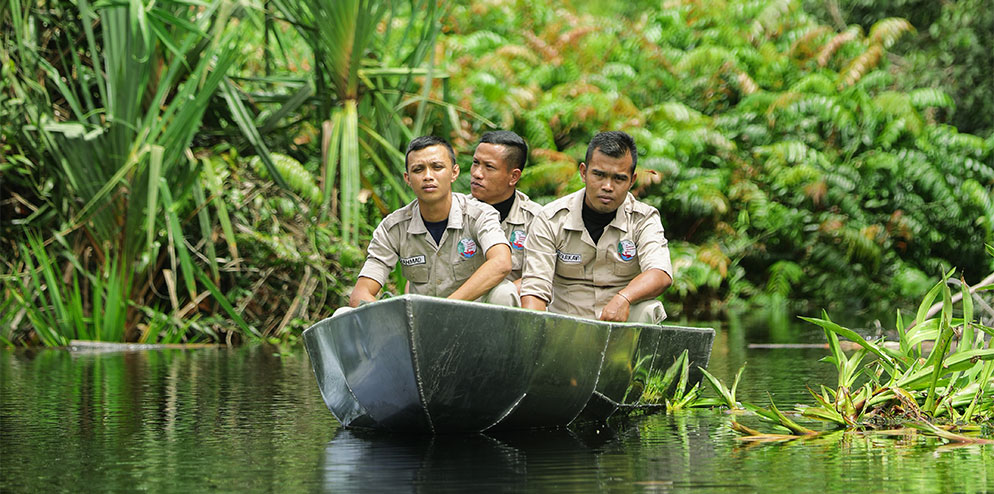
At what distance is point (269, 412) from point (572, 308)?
135cm

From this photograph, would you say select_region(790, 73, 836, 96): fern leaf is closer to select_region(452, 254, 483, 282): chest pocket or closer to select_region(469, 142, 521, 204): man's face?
select_region(469, 142, 521, 204): man's face

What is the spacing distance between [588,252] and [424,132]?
5.62 meters

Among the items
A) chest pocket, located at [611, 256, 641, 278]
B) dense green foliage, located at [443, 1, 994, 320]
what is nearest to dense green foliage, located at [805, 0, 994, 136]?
dense green foliage, located at [443, 1, 994, 320]

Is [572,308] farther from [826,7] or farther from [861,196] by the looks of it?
[826,7]

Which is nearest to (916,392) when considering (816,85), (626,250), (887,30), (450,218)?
(626,250)

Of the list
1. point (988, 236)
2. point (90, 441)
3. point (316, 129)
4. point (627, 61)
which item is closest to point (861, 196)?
point (988, 236)

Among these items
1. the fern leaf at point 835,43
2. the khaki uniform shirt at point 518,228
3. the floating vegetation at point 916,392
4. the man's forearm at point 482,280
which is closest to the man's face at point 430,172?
the man's forearm at point 482,280

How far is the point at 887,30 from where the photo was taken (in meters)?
16.2

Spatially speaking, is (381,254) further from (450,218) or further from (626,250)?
(626,250)

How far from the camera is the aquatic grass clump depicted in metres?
4.30

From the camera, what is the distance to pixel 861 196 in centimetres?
1554

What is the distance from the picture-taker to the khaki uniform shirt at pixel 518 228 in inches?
222

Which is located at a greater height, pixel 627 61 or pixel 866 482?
pixel 627 61

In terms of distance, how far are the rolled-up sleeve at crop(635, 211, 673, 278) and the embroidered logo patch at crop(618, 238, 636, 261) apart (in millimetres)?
31
